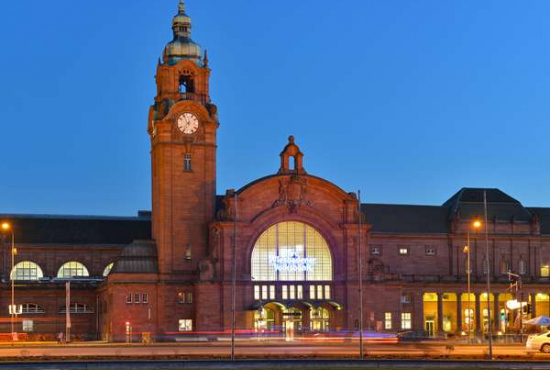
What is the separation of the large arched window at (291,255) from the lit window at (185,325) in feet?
26.8

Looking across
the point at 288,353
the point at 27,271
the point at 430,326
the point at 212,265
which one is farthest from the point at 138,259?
the point at 288,353

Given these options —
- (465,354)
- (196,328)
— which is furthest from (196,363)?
(196,328)

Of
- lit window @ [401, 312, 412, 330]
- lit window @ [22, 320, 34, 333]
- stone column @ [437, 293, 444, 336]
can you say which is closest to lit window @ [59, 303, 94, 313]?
lit window @ [22, 320, 34, 333]

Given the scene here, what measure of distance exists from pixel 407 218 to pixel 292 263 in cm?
2199

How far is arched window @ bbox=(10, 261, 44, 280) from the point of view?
129m

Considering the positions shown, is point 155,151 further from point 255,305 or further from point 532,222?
point 532,222

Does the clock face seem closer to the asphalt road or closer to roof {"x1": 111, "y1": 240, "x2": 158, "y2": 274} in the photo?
roof {"x1": 111, "y1": 240, "x2": 158, "y2": 274}

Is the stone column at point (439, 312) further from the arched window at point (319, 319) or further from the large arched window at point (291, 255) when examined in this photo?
the arched window at point (319, 319)

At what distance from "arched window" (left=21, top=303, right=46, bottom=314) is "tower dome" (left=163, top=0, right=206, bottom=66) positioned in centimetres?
3046

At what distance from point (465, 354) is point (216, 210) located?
5164 centimetres

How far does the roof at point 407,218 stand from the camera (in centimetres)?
13388

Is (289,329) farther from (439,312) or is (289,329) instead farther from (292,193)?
(439,312)

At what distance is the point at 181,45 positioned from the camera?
407ft

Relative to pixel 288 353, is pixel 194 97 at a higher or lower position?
higher
